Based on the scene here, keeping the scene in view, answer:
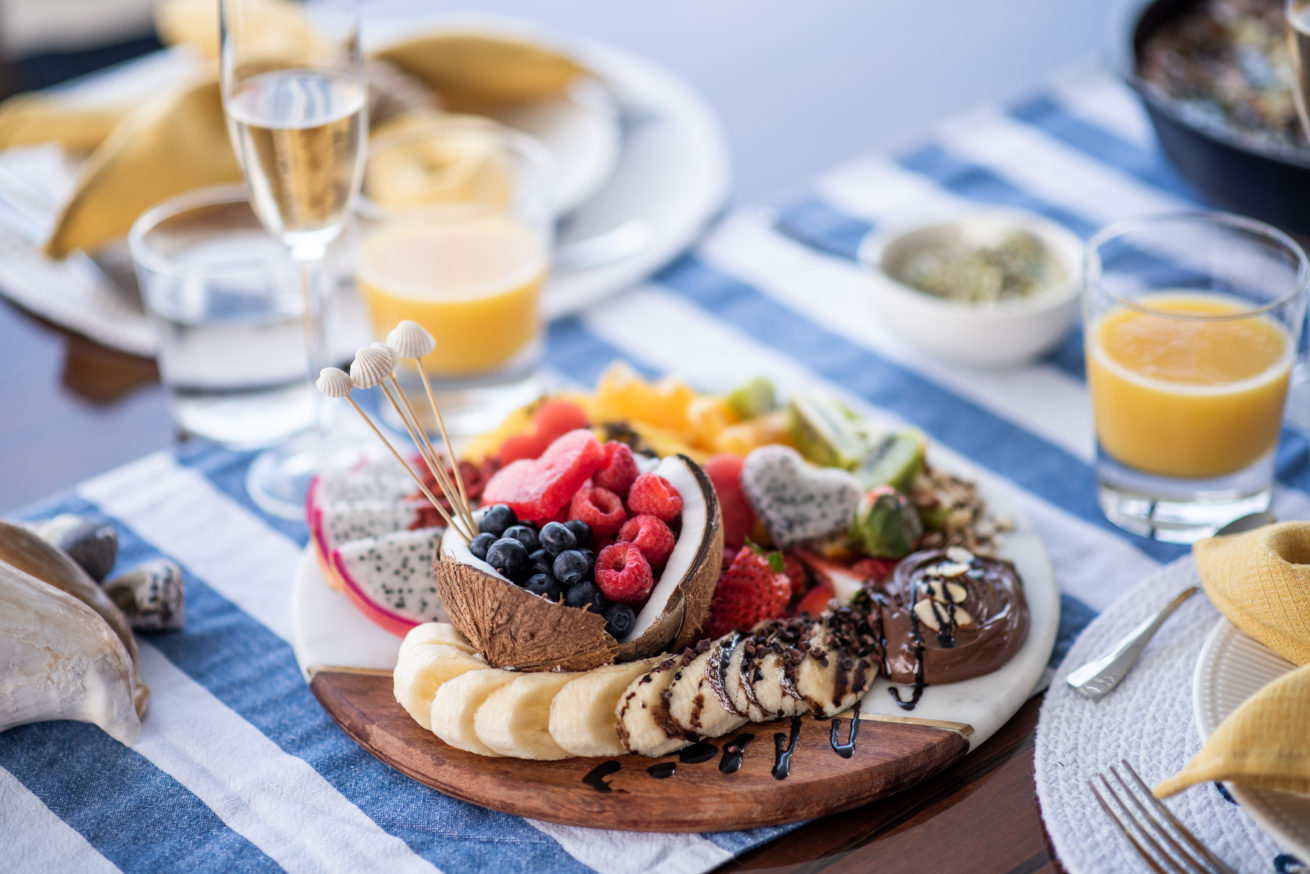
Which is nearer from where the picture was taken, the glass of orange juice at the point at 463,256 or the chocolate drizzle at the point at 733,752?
the chocolate drizzle at the point at 733,752

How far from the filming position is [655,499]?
1.28 meters

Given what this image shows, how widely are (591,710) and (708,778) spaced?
0.13m

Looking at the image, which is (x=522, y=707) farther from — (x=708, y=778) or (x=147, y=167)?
(x=147, y=167)

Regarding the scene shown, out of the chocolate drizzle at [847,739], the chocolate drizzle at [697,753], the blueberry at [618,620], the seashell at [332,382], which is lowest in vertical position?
the chocolate drizzle at [697,753]

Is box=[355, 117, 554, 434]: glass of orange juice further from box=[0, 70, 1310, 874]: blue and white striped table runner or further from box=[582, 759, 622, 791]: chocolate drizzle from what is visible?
box=[582, 759, 622, 791]: chocolate drizzle

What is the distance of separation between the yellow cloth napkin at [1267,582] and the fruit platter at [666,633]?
18 cm

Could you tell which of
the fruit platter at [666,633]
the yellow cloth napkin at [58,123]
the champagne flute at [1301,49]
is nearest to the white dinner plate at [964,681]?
the fruit platter at [666,633]

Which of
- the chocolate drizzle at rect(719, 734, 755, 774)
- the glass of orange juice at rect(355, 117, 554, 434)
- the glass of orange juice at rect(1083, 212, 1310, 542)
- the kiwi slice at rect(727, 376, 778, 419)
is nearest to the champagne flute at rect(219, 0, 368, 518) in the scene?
the glass of orange juice at rect(355, 117, 554, 434)

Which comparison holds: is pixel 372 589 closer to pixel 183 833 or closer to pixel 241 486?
pixel 183 833

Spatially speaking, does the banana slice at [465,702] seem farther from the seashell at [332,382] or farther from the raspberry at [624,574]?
the seashell at [332,382]

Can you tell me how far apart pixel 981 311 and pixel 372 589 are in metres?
0.96

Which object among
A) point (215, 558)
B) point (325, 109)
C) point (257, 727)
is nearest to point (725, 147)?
point (325, 109)

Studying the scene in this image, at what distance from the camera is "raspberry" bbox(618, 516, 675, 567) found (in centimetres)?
124

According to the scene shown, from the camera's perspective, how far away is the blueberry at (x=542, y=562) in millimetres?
1208
